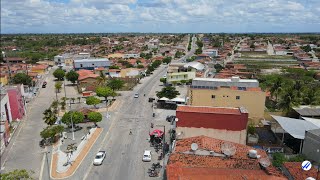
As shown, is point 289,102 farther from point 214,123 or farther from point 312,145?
point 214,123

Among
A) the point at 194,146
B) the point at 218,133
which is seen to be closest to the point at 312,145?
the point at 218,133

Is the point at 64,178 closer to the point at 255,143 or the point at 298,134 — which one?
the point at 255,143

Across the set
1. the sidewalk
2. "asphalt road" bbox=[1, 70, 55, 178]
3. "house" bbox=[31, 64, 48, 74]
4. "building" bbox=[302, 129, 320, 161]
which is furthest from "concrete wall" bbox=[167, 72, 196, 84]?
"building" bbox=[302, 129, 320, 161]

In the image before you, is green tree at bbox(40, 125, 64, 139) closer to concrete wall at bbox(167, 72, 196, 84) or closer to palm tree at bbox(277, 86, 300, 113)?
palm tree at bbox(277, 86, 300, 113)

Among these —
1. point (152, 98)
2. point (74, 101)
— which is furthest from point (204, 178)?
point (74, 101)

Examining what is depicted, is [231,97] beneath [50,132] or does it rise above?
above

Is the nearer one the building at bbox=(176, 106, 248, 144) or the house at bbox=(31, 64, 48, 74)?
the building at bbox=(176, 106, 248, 144)

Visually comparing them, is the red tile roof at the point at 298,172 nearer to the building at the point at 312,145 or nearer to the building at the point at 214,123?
the building at the point at 312,145
